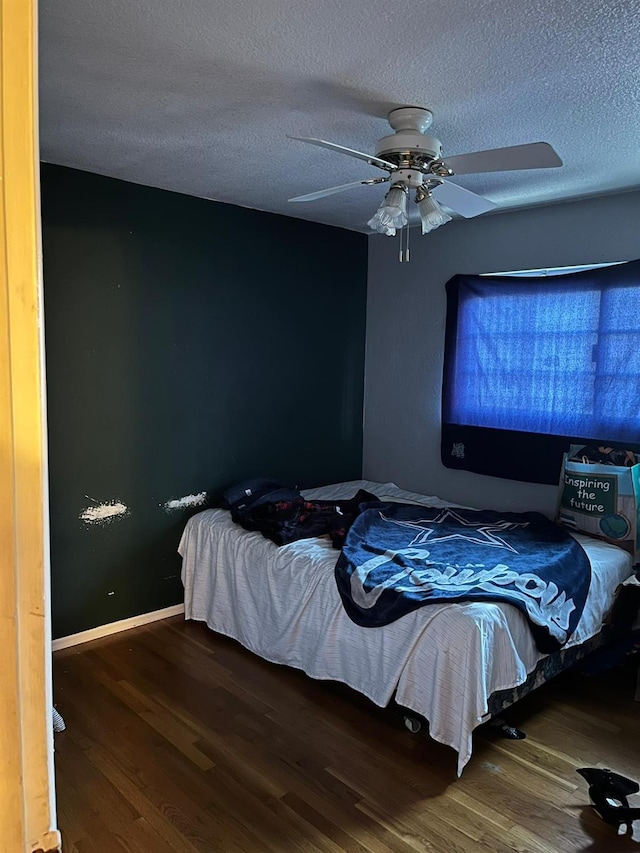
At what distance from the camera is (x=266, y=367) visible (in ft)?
13.4

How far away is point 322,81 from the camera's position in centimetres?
209

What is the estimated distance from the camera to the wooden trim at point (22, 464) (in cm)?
41

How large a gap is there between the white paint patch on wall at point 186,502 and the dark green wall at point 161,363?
0.03 meters

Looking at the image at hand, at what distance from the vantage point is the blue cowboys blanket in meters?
2.58

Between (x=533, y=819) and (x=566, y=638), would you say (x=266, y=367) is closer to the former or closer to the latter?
(x=566, y=638)

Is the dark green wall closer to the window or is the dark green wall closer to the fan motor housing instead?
the window

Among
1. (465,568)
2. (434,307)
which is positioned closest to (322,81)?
(465,568)

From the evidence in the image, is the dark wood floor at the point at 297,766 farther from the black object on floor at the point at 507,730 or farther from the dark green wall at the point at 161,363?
the dark green wall at the point at 161,363

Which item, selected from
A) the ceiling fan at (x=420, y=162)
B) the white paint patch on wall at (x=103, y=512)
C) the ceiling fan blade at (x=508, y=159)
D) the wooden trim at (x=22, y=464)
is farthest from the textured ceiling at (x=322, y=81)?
the white paint patch on wall at (x=103, y=512)

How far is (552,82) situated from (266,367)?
2396 millimetres

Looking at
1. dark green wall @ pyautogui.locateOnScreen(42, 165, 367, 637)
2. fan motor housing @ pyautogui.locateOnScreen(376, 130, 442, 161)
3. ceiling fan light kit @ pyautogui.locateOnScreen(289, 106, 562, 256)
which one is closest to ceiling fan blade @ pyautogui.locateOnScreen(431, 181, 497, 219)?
ceiling fan light kit @ pyautogui.locateOnScreen(289, 106, 562, 256)

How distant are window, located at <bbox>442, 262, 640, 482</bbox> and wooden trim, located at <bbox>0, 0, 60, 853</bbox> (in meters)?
3.46

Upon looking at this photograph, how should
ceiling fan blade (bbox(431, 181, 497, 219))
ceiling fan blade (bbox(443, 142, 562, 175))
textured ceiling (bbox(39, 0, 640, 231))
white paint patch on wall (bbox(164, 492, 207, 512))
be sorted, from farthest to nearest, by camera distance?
white paint patch on wall (bbox(164, 492, 207, 512))
ceiling fan blade (bbox(431, 181, 497, 219))
ceiling fan blade (bbox(443, 142, 562, 175))
textured ceiling (bbox(39, 0, 640, 231))

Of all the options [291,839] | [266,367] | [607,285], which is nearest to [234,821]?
[291,839]
